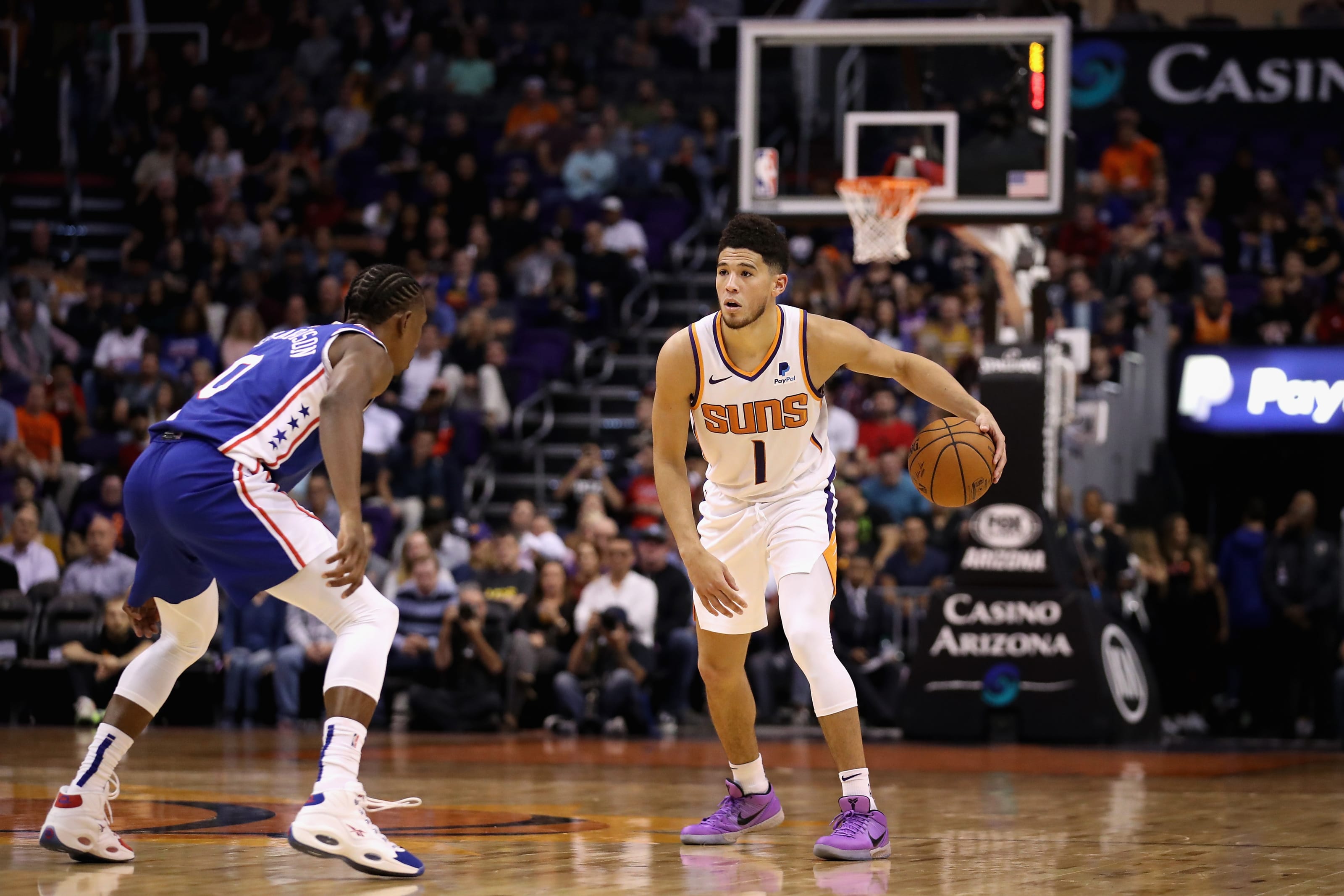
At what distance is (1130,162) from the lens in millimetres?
17734

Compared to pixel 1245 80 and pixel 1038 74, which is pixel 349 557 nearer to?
pixel 1038 74

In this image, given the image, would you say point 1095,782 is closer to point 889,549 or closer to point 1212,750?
point 1212,750

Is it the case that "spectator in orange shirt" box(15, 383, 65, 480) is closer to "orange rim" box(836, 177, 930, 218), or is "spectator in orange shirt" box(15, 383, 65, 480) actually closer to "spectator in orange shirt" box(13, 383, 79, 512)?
"spectator in orange shirt" box(13, 383, 79, 512)

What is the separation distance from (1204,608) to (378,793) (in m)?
8.14

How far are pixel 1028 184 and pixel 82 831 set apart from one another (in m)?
7.70

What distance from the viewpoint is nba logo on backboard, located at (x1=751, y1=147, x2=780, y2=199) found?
1123 cm

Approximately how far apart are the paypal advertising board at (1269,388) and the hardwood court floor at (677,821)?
4826 millimetres

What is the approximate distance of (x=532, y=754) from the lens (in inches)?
392

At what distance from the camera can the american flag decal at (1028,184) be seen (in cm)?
1092

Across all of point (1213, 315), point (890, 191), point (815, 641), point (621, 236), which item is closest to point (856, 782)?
point (815, 641)

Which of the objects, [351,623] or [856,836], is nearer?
[351,623]

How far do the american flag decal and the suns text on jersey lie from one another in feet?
18.4

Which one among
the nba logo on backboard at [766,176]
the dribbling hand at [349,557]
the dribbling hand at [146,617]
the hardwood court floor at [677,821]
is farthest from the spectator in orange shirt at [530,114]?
the dribbling hand at [349,557]

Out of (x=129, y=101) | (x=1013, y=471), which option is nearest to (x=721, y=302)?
(x=1013, y=471)
